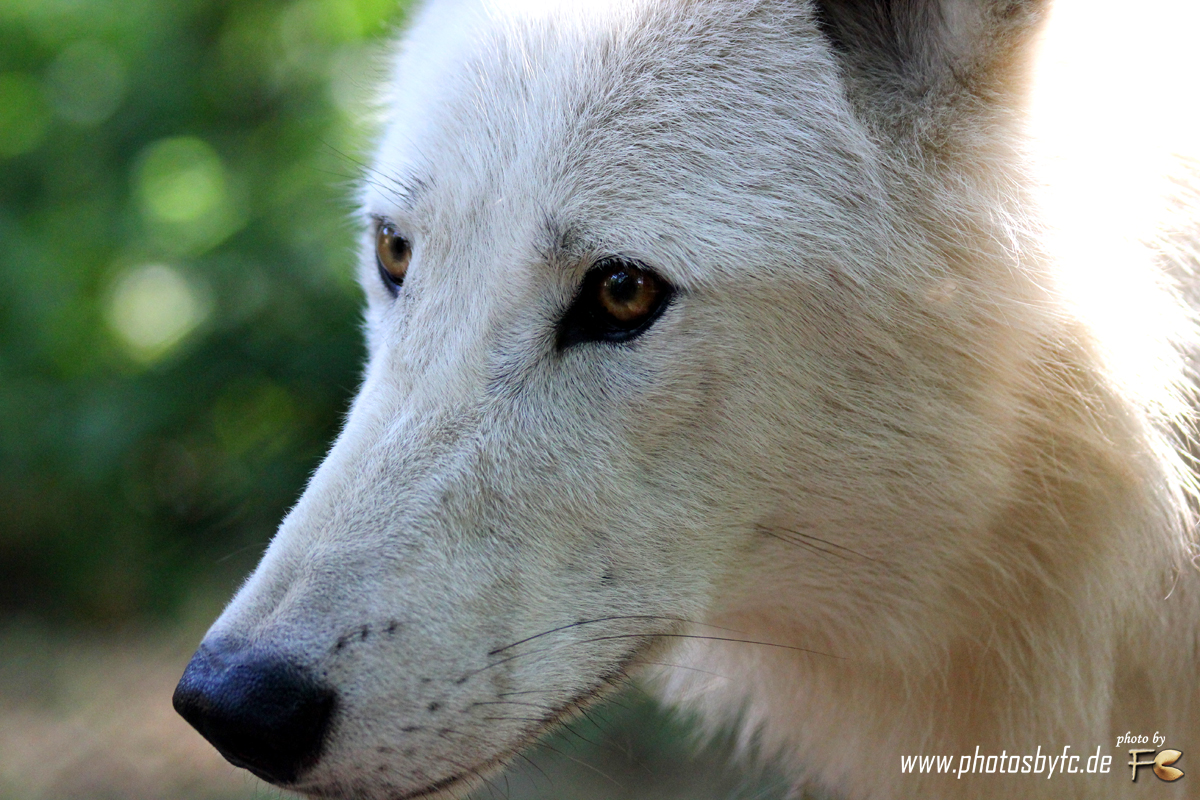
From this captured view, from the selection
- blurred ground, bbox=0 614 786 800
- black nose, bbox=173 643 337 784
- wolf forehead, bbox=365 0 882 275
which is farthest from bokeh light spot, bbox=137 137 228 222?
black nose, bbox=173 643 337 784

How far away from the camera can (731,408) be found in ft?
5.82

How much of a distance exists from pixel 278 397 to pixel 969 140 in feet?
10.2

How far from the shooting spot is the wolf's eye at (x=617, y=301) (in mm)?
1762

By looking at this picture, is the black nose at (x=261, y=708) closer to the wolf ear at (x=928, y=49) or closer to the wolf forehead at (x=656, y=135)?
the wolf forehead at (x=656, y=135)

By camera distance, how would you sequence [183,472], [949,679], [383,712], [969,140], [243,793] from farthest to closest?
[183,472] < [243,793] < [949,679] < [969,140] < [383,712]

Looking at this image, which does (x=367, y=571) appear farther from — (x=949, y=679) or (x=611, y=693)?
(x=949, y=679)

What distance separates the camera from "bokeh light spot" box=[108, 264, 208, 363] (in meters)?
4.03

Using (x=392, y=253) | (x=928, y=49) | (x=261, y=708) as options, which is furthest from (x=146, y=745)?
(x=928, y=49)

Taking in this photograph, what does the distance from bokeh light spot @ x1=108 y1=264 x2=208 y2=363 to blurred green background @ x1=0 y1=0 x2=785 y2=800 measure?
0.03 ft

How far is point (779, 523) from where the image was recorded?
1.87 meters

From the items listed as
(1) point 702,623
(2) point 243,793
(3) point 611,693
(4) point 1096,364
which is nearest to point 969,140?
(4) point 1096,364

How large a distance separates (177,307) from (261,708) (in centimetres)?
289

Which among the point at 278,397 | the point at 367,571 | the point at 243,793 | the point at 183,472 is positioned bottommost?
the point at 243,793

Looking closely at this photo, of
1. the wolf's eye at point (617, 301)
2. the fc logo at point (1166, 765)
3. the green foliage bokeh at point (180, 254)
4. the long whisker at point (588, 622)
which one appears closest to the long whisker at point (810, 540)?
the long whisker at point (588, 622)
